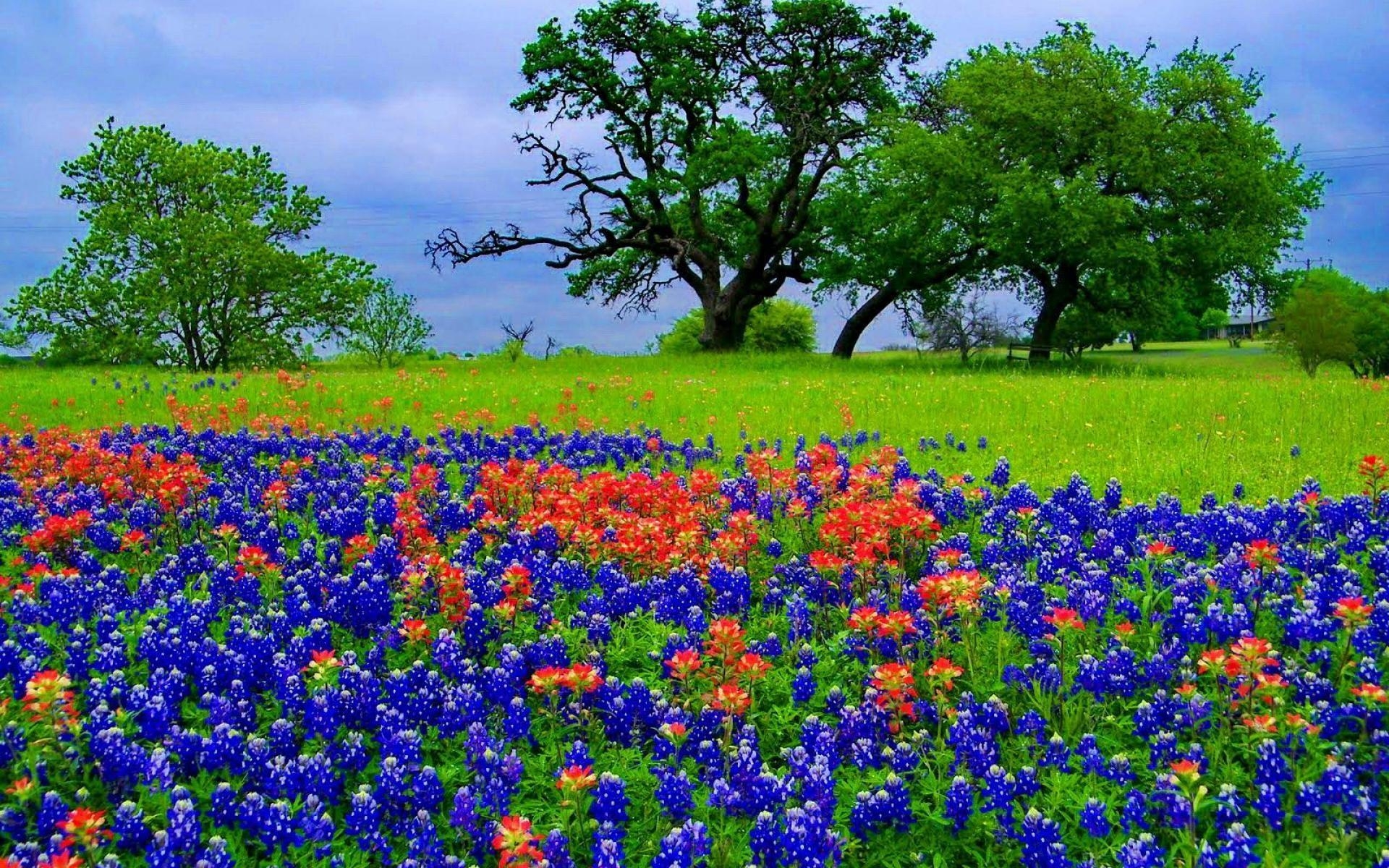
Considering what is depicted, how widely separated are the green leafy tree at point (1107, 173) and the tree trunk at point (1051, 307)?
0.10 meters

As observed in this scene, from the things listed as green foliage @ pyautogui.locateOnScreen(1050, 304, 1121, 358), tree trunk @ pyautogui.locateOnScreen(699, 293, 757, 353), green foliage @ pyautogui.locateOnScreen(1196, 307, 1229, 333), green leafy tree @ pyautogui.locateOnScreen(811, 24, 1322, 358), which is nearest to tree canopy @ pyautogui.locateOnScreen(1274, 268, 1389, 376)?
green foliage @ pyautogui.locateOnScreen(1050, 304, 1121, 358)

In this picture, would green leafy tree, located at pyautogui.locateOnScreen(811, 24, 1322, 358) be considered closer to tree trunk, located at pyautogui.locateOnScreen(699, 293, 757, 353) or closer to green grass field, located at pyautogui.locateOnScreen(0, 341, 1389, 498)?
tree trunk, located at pyautogui.locateOnScreen(699, 293, 757, 353)

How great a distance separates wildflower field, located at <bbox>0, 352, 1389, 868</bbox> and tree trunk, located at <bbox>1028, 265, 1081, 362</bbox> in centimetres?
2739

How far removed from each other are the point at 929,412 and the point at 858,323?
2483 centimetres

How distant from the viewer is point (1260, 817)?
152 inches

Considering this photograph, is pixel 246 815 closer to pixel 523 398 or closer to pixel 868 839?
pixel 868 839

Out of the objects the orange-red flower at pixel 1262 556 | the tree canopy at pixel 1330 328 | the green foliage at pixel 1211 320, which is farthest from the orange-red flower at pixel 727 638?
the green foliage at pixel 1211 320

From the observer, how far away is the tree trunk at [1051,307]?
35594 millimetres

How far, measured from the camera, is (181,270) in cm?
3719

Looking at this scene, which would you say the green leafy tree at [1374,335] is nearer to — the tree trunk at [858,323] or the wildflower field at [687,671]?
the tree trunk at [858,323]

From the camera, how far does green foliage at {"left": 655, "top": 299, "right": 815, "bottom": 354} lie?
205 feet

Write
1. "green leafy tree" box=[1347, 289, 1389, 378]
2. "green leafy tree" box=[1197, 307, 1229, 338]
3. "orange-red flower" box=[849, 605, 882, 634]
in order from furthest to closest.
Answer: "green leafy tree" box=[1197, 307, 1229, 338]
"green leafy tree" box=[1347, 289, 1389, 378]
"orange-red flower" box=[849, 605, 882, 634]

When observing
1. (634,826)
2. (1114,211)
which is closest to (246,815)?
(634,826)

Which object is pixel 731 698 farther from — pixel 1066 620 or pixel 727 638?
pixel 1066 620
